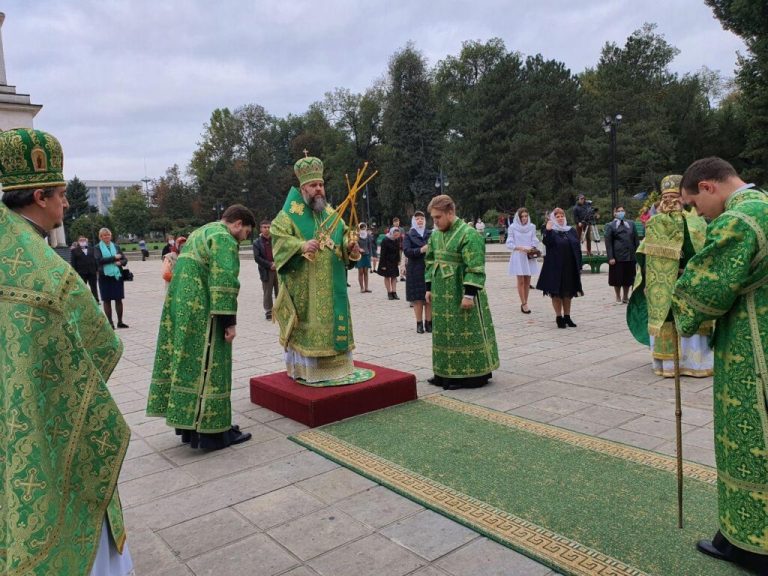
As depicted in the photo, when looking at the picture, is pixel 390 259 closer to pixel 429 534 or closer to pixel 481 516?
pixel 481 516

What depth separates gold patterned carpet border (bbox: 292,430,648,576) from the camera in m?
3.08

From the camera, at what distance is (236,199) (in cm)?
6219

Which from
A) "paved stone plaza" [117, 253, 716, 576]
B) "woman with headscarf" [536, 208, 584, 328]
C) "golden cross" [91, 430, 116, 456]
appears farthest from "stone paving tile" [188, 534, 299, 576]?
"woman with headscarf" [536, 208, 584, 328]

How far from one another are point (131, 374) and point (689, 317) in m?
7.09

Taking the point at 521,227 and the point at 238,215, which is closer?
the point at 238,215

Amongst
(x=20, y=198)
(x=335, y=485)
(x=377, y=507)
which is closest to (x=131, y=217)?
(x=335, y=485)

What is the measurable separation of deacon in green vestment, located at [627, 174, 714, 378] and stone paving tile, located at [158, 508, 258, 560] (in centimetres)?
410

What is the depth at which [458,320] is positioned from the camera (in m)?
6.52

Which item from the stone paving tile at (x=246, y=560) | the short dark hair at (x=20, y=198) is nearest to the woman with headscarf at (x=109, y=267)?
the stone paving tile at (x=246, y=560)

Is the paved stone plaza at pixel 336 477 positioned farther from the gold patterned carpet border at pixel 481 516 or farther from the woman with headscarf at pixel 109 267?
the woman with headscarf at pixel 109 267

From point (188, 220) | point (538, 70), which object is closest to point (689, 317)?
point (538, 70)

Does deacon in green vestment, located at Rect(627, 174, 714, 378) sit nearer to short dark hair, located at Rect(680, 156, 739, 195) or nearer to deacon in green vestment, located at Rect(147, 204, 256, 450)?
short dark hair, located at Rect(680, 156, 739, 195)

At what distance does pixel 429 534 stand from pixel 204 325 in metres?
2.38

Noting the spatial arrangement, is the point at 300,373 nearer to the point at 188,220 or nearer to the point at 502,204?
the point at 502,204
